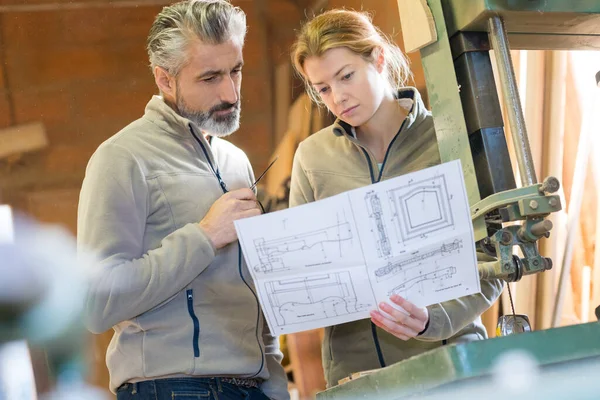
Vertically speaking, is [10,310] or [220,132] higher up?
[220,132]

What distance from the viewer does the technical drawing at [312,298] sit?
1265mm

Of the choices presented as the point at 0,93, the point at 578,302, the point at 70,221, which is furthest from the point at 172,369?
the point at 0,93

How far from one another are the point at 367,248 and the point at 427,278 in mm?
116

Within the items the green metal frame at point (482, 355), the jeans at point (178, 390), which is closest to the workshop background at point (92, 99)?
the jeans at point (178, 390)

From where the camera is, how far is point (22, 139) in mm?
3328

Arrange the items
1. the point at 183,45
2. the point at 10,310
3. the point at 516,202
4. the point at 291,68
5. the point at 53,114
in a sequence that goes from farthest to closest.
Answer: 1. the point at 291,68
2. the point at 53,114
3. the point at 10,310
4. the point at 183,45
5. the point at 516,202

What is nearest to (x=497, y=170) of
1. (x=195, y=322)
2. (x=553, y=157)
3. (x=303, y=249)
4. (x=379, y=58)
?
(x=303, y=249)

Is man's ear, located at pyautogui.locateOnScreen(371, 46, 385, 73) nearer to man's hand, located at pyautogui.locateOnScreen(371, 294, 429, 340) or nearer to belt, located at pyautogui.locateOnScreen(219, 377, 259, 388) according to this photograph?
man's hand, located at pyautogui.locateOnScreen(371, 294, 429, 340)

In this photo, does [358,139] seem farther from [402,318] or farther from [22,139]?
[22,139]

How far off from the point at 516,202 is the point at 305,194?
1.86ft

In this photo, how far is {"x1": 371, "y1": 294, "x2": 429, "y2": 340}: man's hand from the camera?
1.27 m

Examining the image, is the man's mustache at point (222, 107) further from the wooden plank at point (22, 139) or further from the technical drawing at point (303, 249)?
the wooden plank at point (22, 139)

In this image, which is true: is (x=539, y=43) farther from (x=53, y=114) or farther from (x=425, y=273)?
(x=53, y=114)

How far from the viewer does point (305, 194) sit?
167 cm
